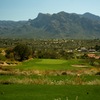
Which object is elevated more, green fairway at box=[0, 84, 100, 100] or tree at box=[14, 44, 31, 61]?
green fairway at box=[0, 84, 100, 100]

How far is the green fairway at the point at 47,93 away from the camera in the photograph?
16.8 meters

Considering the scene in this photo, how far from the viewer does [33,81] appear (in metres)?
23.9

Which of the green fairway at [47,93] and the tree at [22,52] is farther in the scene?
the tree at [22,52]

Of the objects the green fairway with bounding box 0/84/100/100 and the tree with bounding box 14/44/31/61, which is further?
the tree with bounding box 14/44/31/61

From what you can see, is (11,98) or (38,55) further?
(38,55)

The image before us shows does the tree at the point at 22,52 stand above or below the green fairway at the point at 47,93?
below

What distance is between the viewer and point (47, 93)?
717 inches

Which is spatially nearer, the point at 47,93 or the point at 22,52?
the point at 47,93

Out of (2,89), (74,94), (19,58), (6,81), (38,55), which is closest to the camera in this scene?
(74,94)

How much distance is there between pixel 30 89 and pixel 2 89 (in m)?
1.87

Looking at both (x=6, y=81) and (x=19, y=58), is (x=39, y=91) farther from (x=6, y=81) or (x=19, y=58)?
(x=19, y=58)

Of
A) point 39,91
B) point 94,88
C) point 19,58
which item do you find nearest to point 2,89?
point 39,91

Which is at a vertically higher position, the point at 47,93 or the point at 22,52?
the point at 47,93

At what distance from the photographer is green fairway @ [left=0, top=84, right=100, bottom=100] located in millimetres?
16781
